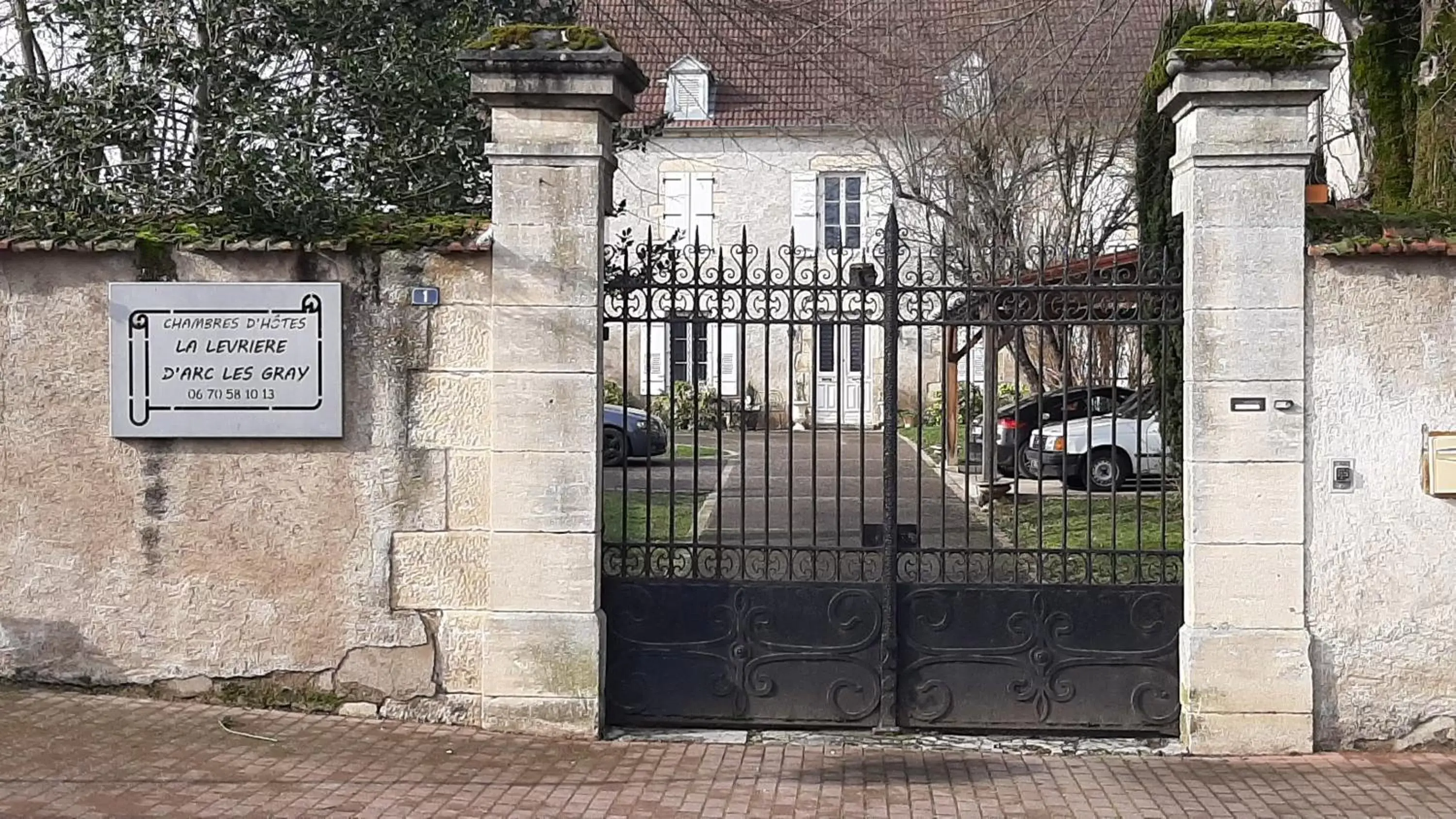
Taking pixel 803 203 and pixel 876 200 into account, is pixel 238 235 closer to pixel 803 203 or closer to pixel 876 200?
pixel 876 200

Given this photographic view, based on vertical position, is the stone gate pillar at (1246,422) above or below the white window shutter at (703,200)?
below

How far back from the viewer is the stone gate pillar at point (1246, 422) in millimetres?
6668

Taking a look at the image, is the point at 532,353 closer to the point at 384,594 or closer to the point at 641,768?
the point at 384,594

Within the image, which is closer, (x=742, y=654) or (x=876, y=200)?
(x=742, y=654)

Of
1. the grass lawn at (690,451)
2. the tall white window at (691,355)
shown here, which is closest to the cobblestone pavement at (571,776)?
the tall white window at (691,355)

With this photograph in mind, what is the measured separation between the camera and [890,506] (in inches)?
273

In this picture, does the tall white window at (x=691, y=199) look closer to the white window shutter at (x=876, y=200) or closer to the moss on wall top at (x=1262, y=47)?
the white window shutter at (x=876, y=200)

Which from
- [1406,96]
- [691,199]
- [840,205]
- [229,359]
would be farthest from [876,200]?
[229,359]

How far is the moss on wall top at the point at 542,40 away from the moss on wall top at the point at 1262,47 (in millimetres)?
2698

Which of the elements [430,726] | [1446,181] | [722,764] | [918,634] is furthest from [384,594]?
[1446,181]

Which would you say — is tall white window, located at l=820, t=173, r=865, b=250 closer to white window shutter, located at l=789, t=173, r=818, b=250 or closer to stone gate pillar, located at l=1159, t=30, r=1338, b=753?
white window shutter, located at l=789, t=173, r=818, b=250

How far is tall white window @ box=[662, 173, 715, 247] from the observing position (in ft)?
95.5

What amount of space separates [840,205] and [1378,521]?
62.8 ft

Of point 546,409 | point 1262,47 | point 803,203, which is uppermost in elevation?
point 803,203
